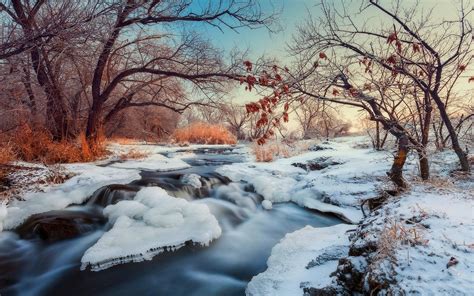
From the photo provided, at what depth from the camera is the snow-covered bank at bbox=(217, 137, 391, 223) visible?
198 inches

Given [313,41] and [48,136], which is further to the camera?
[48,136]

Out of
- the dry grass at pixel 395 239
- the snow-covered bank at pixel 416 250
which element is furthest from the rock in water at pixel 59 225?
the dry grass at pixel 395 239

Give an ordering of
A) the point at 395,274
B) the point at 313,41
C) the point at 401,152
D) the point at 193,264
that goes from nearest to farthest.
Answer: the point at 395,274, the point at 193,264, the point at 401,152, the point at 313,41

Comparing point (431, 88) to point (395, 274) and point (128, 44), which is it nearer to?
point (395, 274)

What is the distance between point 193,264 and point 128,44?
283 inches

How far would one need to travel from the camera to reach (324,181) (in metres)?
5.91

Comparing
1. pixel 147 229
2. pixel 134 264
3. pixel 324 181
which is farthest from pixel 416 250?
pixel 324 181

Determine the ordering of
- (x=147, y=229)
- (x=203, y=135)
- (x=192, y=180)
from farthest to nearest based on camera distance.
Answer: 1. (x=203, y=135)
2. (x=192, y=180)
3. (x=147, y=229)

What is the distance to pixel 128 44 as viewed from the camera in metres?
8.72

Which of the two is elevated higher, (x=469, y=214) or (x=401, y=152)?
(x=401, y=152)

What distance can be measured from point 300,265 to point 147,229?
6.25 feet

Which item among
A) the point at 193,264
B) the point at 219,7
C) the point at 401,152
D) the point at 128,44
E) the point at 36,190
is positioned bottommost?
the point at 193,264

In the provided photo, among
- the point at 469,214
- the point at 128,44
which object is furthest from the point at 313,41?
the point at 128,44

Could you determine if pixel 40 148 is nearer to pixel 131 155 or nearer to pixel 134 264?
pixel 131 155
